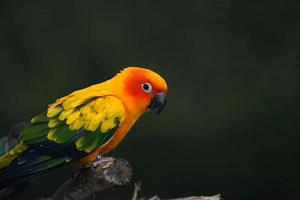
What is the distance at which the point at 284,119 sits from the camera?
4309 mm

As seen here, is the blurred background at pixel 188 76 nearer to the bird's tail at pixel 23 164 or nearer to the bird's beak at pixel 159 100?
the bird's beak at pixel 159 100

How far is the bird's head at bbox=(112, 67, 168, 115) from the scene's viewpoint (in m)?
2.87

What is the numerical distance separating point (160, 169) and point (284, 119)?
2.79 ft

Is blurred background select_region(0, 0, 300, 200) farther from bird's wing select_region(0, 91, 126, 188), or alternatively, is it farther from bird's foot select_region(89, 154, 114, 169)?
bird's foot select_region(89, 154, 114, 169)

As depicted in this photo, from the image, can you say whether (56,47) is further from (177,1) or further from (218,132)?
(218,132)

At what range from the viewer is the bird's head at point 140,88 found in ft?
9.41

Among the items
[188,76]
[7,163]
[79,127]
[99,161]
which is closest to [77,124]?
[79,127]

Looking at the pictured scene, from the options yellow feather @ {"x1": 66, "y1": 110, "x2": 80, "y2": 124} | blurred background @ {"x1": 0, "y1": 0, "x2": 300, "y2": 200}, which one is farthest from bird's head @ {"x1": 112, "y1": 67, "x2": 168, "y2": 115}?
blurred background @ {"x1": 0, "y1": 0, "x2": 300, "y2": 200}

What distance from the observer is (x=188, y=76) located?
4.35 metres

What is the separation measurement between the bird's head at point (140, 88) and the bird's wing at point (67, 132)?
81 mm

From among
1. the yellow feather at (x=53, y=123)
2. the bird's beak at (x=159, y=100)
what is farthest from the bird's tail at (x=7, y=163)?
the bird's beak at (x=159, y=100)

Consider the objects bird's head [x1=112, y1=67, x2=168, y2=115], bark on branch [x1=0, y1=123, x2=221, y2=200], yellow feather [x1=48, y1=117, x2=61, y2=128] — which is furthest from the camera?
bird's head [x1=112, y1=67, x2=168, y2=115]

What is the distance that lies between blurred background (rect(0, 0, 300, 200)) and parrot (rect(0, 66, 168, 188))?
1473 millimetres

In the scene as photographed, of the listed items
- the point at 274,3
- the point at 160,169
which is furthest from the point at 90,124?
the point at 274,3
